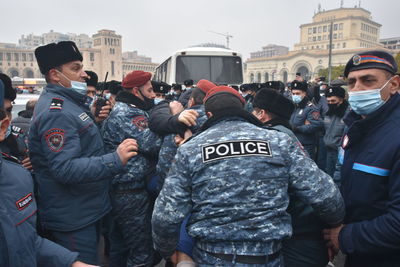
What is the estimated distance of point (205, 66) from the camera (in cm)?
1056

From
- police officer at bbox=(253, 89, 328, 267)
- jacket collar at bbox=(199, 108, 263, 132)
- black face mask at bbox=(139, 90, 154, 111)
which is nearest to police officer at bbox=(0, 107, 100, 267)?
jacket collar at bbox=(199, 108, 263, 132)

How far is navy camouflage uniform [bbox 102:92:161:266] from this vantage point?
3.01m

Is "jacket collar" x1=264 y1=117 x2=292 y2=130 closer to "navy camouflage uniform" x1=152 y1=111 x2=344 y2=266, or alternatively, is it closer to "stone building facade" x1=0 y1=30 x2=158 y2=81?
"navy camouflage uniform" x1=152 y1=111 x2=344 y2=266

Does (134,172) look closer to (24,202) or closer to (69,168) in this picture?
(69,168)

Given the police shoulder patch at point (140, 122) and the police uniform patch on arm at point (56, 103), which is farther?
the police shoulder patch at point (140, 122)

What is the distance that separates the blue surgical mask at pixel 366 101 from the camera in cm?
201

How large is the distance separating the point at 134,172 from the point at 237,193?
1635 mm

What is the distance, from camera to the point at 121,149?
2285 mm

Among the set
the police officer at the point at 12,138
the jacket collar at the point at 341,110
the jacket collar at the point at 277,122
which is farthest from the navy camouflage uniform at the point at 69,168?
the jacket collar at the point at 341,110

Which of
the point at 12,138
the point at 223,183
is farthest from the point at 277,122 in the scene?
the point at 12,138

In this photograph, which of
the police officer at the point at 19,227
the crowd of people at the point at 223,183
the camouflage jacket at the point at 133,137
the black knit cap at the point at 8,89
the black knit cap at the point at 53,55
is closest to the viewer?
the police officer at the point at 19,227

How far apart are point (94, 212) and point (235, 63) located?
913 cm

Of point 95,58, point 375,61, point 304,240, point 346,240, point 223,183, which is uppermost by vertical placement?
point 95,58

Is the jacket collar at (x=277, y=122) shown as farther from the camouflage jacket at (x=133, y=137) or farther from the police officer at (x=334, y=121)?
the police officer at (x=334, y=121)
